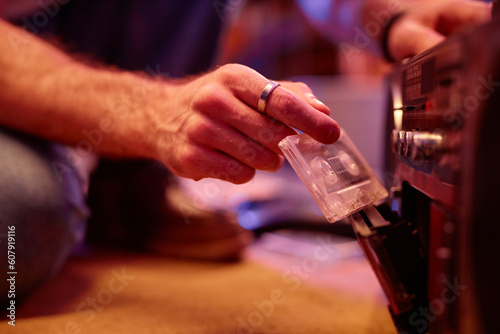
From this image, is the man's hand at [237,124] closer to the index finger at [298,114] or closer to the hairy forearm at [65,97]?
the index finger at [298,114]

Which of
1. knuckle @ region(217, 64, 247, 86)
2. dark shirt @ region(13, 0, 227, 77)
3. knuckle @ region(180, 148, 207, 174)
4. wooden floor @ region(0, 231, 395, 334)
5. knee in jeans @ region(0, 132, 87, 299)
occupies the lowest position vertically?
wooden floor @ region(0, 231, 395, 334)

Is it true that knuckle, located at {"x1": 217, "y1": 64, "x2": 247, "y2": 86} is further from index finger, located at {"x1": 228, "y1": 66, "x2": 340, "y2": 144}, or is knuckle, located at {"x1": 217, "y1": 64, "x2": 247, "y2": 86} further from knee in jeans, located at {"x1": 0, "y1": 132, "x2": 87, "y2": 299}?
knee in jeans, located at {"x1": 0, "y1": 132, "x2": 87, "y2": 299}

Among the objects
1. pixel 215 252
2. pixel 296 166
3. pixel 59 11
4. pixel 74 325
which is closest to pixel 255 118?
pixel 296 166

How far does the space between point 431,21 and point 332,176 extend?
39cm

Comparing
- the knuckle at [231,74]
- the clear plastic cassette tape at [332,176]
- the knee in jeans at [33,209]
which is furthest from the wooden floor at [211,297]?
the knuckle at [231,74]

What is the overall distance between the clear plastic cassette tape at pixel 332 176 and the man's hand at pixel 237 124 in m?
0.02

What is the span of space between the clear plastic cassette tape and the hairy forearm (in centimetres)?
25

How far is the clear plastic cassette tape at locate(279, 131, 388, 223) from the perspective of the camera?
397mm

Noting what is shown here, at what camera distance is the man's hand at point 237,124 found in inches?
16.0

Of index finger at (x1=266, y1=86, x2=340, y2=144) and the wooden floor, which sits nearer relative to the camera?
index finger at (x1=266, y1=86, x2=340, y2=144)

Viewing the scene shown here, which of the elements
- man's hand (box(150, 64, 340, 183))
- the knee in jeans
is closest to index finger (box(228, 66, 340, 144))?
man's hand (box(150, 64, 340, 183))

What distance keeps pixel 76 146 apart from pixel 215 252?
1.25ft

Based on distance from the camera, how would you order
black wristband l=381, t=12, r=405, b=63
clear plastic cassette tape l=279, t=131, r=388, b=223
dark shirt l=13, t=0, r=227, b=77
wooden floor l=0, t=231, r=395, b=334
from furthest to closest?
dark shirt l=13, t=0, r=227, b=77 → black wristband l=381, t=12, r=405, b=63 → wooden floor l=0, t=231, r=395, b=334 → clear plastic cassette tape l=279, t=131, r=388, b=223

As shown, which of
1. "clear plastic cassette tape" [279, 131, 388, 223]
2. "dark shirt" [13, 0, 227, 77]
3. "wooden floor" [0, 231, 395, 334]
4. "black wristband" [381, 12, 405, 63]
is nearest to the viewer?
"clear plastic cassette tape" [279, 131, 388, 223]
